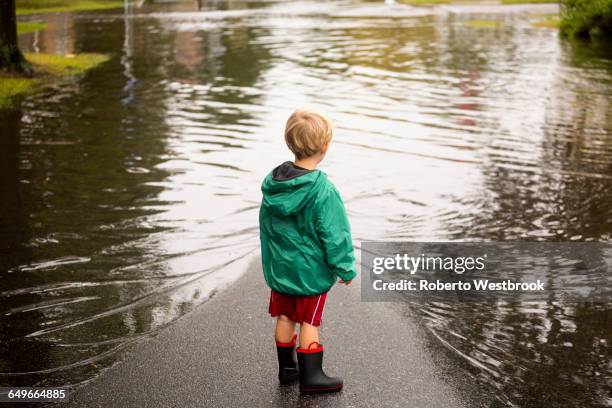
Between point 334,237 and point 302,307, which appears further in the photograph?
point 302,307

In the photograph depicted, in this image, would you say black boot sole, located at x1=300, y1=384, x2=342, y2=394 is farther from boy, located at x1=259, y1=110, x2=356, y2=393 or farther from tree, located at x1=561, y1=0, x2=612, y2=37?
tree, located at x1=561, y1=0, x2=612, y2=37

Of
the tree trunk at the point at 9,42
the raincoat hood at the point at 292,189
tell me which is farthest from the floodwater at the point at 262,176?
the raincoat hood at the point at 292,189

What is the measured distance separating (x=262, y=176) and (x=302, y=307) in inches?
214

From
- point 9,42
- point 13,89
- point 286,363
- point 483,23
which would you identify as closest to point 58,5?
point 483,23

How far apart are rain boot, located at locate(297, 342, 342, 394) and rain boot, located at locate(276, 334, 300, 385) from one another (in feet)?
0.40

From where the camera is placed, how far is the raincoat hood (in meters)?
4.11

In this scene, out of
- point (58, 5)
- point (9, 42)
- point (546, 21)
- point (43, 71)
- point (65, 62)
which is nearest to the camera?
point (9, 42)

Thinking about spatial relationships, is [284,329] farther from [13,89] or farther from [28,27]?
[28,27]

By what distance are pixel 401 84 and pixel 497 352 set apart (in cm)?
1290

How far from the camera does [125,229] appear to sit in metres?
7.38

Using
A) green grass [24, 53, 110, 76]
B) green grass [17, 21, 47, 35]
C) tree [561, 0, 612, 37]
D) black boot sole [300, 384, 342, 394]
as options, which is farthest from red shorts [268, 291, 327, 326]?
green grass [17, 21, 47, 35]

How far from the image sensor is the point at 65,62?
20328 millimetres

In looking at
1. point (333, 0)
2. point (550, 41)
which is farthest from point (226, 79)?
point (333, 0)

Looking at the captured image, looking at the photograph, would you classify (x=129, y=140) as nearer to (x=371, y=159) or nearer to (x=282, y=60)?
(x=371, y=159)
